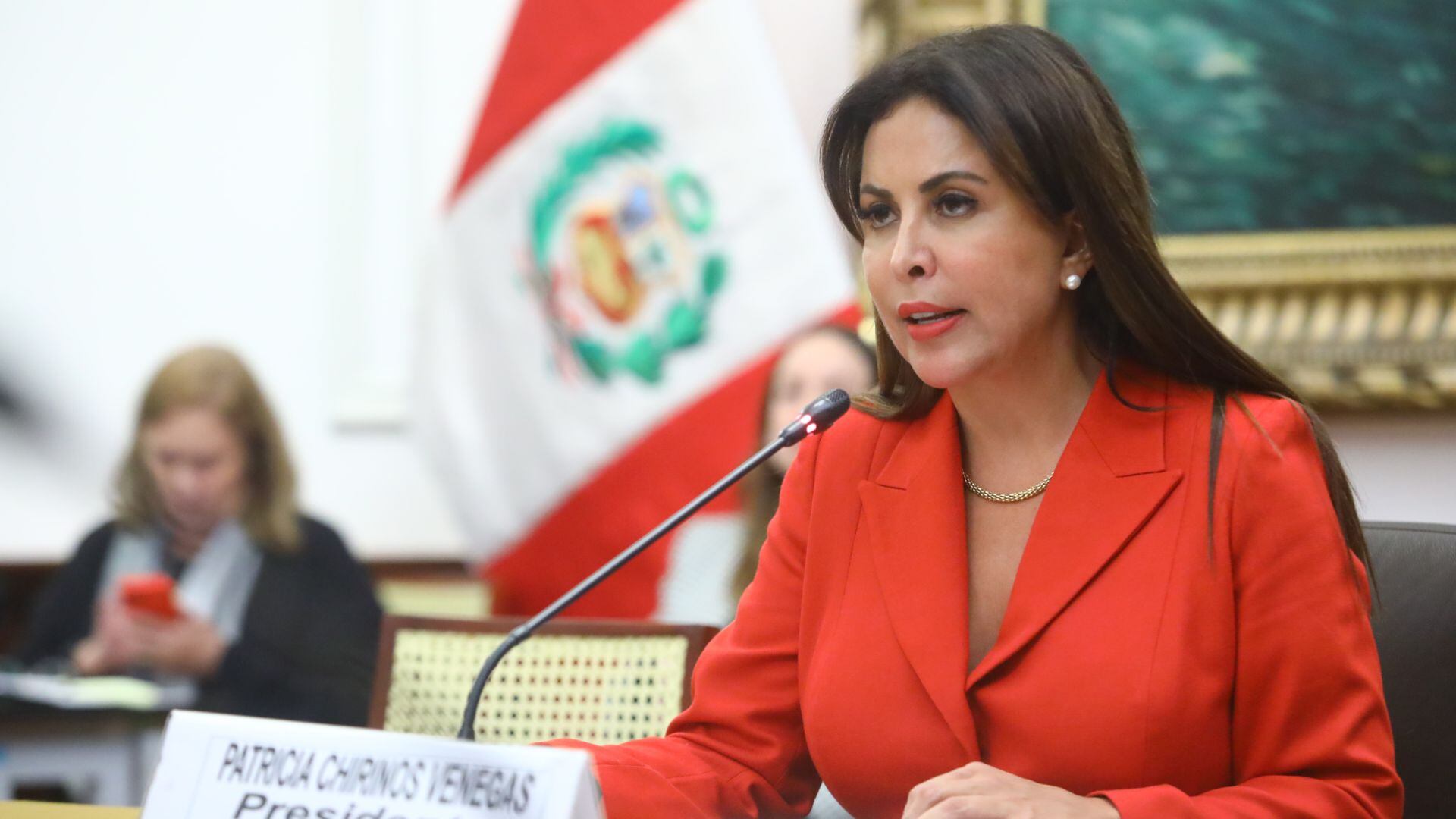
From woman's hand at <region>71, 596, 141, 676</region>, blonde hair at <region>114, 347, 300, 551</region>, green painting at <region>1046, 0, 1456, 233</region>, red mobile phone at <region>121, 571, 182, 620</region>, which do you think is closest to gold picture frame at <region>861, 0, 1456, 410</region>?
green painting at <region>1046, 0, 1456, 233</region>

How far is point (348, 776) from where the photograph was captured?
1.07 meters

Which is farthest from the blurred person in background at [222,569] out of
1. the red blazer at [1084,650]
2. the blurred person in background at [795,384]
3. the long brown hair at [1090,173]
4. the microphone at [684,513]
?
the long brown hair at [1090,173]

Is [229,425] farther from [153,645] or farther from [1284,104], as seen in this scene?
[1284,104]

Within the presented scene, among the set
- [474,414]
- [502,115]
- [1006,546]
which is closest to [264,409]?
[474,414]

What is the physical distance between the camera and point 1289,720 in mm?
1213

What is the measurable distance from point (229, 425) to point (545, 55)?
3.29 ft

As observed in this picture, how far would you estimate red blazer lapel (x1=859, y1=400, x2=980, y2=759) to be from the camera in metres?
1.33

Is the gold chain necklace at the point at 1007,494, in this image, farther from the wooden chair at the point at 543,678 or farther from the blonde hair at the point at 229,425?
the blonde hair at the point at 229,425

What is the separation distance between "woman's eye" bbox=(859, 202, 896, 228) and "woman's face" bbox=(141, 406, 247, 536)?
198 cm

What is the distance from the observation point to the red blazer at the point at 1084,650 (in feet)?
3.98

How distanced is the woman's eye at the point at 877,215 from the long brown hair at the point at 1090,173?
0.29 feet

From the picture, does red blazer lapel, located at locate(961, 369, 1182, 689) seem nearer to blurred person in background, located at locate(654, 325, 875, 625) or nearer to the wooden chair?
the wooden chair

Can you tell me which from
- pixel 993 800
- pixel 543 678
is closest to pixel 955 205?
pixel 993 800

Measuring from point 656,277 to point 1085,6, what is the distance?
976mm
